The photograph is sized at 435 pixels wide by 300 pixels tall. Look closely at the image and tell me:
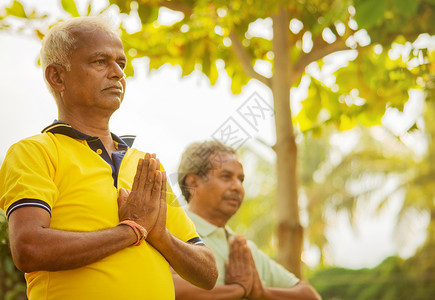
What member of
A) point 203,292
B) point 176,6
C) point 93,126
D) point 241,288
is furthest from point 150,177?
point 176,6

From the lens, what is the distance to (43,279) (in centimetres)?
149

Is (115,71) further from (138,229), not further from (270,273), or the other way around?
(270,273)

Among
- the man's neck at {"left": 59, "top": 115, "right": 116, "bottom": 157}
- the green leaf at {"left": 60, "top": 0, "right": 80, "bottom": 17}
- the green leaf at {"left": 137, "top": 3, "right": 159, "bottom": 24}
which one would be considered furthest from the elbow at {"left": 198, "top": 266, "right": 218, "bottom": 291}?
the green leaf at {"left": 137, "top": 3, "right": 159, "bottom": 24}

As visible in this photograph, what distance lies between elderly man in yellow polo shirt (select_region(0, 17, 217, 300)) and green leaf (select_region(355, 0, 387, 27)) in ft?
5.02

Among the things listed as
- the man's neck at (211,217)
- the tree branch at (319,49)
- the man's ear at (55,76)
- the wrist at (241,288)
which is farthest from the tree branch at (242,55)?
the man's ear at (55,76)

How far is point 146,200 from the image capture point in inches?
61.2

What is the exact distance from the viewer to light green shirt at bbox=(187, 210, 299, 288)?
2.90 m

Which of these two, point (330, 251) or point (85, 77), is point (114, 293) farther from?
point (330, 251)

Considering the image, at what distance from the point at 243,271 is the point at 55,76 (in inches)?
59.4

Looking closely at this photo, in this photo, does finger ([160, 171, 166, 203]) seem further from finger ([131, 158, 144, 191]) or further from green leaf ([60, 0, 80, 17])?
green leaf ([60, 0, 80, 17])

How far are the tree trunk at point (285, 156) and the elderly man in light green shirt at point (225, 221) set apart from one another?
1.88 feet

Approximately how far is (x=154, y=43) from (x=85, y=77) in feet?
8.62

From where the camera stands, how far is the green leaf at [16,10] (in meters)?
3.46

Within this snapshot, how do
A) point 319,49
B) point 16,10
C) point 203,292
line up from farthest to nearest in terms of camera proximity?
point 319,49 → point 16,10 → point 203,292
